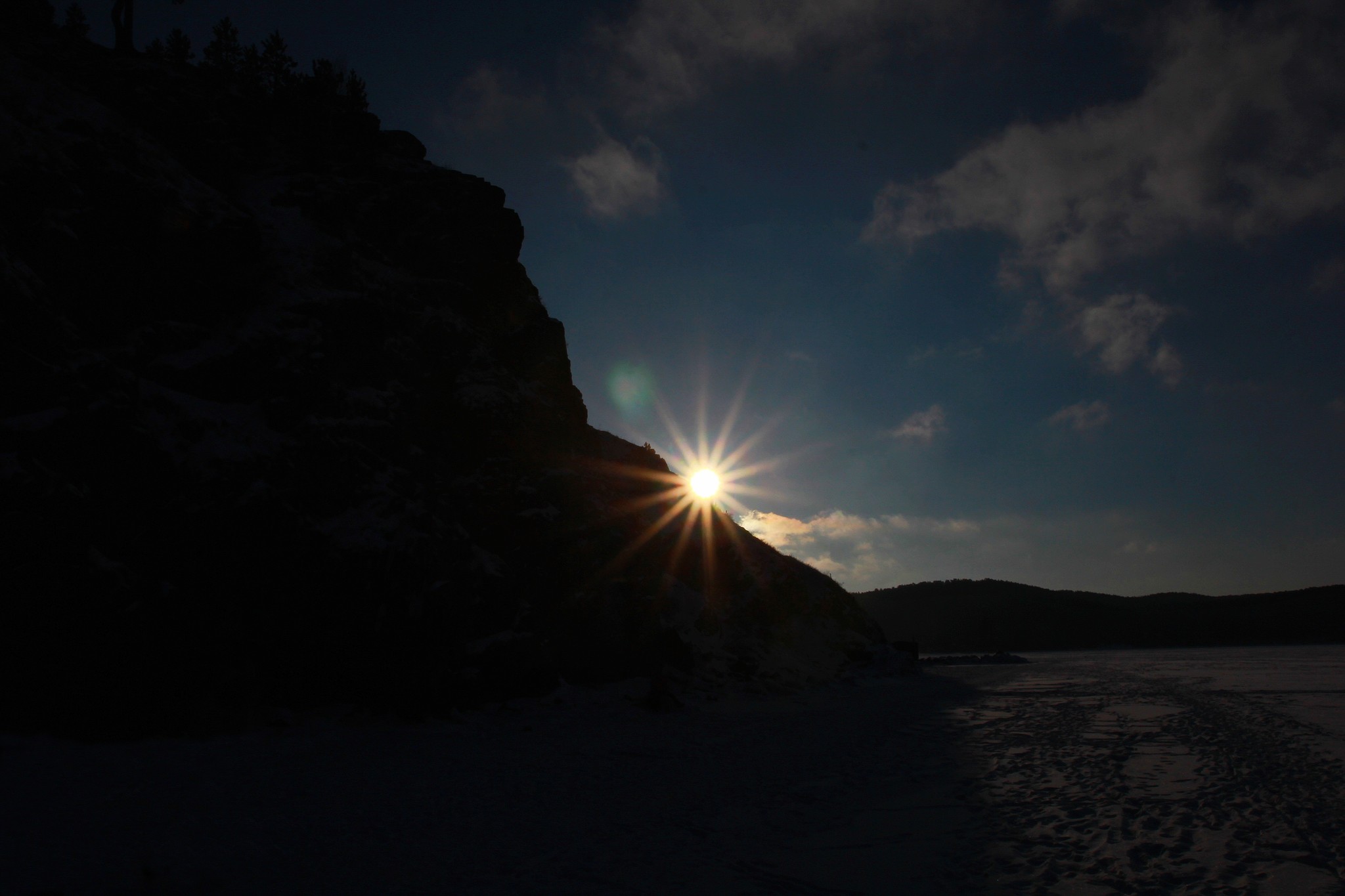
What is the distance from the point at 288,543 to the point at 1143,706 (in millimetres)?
25442

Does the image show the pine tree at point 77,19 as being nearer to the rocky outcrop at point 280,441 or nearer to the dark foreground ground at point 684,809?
the rocky outcrop at point 280,441

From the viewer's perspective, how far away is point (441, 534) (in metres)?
19.2

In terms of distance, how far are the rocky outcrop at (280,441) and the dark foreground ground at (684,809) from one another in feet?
6.95

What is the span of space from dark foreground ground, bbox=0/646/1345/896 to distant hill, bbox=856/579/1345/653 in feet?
385

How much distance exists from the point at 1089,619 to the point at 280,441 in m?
164

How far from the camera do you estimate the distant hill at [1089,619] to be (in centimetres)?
12300

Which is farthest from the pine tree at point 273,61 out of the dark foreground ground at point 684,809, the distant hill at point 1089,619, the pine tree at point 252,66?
the distant hill at point 1089,619

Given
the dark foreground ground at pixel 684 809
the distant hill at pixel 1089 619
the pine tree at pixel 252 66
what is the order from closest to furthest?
the dark foreground ground at pixel 684 809 < the pine tree at pixel 252 66 < the distant hill at pixel 1089 619

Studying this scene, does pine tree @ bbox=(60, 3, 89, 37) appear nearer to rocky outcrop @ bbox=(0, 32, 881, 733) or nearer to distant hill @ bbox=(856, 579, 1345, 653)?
rocky outcrop @ bbox=(0, 32, 881, 733)

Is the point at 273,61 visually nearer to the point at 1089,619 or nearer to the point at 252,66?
the point at 252,66

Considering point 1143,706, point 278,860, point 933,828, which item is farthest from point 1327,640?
point 278,860

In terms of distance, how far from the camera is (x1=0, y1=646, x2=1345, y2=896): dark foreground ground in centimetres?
694

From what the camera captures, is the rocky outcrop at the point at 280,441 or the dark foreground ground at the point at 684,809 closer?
the dark foreground ground at the point at 684,809

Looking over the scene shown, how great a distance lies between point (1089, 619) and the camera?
14038 cm
